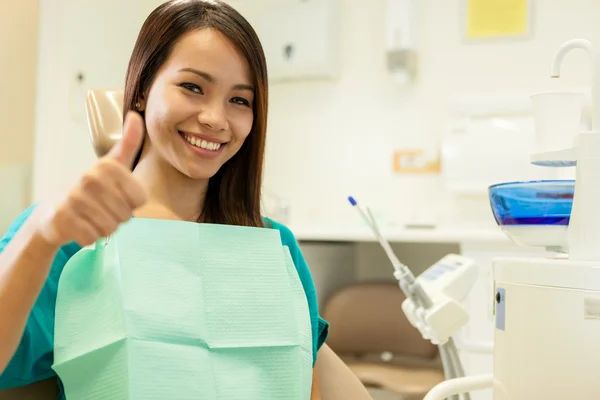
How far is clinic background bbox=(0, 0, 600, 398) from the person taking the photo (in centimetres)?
250

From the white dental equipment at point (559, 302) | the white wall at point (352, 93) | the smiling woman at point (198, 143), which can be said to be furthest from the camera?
the white wall at point (352, 93)

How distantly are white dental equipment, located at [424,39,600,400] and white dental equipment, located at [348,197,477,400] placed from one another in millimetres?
207

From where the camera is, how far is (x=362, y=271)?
277 centimetres

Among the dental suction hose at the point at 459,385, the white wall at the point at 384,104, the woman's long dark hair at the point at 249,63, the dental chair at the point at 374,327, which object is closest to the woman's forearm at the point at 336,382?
the dental suction hose at the point at 459,385

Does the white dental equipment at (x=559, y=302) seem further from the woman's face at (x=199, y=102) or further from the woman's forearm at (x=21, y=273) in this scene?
the woman's forearm at (x=21, y=273)

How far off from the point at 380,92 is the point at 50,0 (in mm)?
1387

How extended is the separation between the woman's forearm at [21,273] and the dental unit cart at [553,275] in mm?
529

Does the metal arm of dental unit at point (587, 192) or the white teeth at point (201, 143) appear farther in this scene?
the white teeth at point (201, 143)

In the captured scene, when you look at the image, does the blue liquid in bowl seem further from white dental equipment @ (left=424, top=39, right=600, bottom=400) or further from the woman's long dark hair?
the woman's long dark hair

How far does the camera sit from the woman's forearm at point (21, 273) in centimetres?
66

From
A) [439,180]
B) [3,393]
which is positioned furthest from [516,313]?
[439,180]

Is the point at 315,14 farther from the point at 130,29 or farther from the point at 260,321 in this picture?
the point at 260,321

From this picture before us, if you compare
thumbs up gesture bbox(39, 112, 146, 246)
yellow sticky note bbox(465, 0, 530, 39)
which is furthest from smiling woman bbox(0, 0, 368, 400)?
yellow sticky note bbox(465, 0, 530, 39)

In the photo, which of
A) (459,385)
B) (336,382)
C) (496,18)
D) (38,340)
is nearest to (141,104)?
(38,340)
